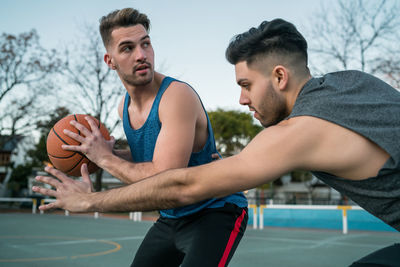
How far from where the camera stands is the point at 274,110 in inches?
77.5

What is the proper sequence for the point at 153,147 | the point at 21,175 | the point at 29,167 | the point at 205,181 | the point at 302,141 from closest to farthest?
1. the point at 302,141
2. the point at 205,181
3. the point at 153,147
4. the point at 21,175
5. the point at 29,167

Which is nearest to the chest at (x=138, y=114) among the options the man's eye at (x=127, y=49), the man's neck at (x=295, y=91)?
the man's eye at (x=127, y=49)

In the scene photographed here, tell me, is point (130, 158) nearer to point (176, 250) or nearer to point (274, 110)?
point (176, 250)

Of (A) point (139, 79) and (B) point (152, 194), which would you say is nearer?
(B) point (152, 194)

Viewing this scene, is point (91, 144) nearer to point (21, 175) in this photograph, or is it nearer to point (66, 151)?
point (66, 151)

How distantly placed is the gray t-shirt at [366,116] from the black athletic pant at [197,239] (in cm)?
100

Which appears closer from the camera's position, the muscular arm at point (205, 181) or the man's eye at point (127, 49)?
the muscular arm at point (205, 181)

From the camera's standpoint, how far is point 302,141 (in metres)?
1.55

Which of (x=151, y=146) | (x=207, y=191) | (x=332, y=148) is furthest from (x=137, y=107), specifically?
(x=332, y=148)

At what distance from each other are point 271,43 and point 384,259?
121cm

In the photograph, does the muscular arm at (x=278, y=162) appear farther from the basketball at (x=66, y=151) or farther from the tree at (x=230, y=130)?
the tree at (x=230, y=130)

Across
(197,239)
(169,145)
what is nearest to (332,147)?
(169,145)

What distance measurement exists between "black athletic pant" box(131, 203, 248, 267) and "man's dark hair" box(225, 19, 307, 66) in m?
1.15

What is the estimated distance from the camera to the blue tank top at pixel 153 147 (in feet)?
8.83
